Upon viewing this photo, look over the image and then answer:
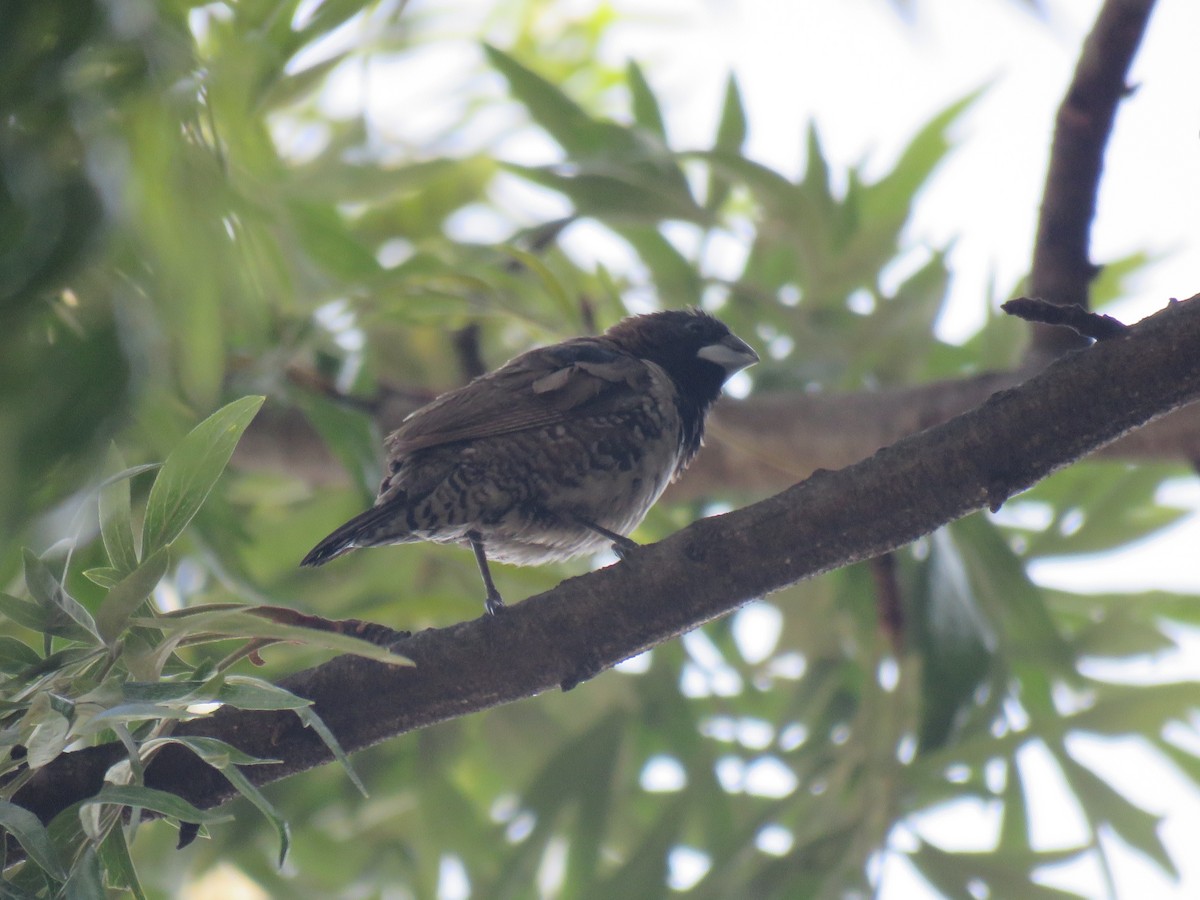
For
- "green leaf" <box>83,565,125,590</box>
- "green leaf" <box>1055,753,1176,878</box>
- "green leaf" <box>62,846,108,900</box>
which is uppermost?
"green leaf" <box>83,565,125,590</box>

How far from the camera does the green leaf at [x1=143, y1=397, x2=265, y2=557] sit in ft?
5.72

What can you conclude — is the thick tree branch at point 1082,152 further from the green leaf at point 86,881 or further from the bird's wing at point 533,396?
the green leaf at point 86,881

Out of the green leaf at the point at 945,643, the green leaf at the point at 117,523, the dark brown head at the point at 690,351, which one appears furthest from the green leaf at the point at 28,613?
the green leaf at the point at 945,643

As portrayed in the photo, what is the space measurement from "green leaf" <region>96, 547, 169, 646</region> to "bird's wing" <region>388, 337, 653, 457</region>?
1.67 meters

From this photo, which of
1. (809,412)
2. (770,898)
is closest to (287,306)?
(809,412)

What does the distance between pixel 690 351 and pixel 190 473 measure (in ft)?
8.47

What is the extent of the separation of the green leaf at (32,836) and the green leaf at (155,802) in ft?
0.24

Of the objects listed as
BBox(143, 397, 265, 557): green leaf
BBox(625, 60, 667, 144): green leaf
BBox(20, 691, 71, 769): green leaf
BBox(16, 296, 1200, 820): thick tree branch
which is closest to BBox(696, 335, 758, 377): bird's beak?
BBox(625, 60, 667, 144): green leaf

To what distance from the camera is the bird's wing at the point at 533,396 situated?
3.36 m

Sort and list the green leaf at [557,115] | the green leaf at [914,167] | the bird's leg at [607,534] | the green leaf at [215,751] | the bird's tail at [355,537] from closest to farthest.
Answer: the green leaf at [215,751]
the bird's tail at [355,537]
the bird's leg at [607,534]
the green leaf at [557,115]
the green leaf at [914,167]

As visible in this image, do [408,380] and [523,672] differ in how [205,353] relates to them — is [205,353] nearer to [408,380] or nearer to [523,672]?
[523,672]

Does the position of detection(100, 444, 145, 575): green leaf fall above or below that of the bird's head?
above

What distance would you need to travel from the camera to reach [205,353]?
6.69ft

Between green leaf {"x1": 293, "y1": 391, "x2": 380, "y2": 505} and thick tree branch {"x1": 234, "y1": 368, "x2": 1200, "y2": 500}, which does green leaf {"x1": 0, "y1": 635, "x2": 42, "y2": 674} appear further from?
thick tree branch {"x1": 234, "y1": 368, "x2": 1200, "y2": 500}
